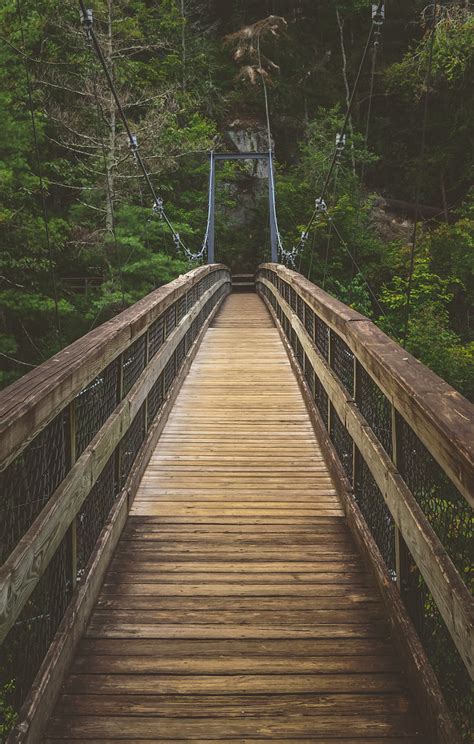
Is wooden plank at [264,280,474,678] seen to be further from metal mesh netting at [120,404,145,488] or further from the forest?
the forest

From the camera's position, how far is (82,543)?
227 centimetres

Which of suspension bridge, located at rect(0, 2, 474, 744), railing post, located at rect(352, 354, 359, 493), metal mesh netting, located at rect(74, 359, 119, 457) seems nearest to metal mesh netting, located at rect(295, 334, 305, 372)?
suspension bridge, located at rect(0, 2, 474, 744)

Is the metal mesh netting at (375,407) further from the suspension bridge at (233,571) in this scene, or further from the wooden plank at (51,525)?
the wooden plank at (51,525)

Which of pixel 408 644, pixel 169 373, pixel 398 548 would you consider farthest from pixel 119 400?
pixel 169 373

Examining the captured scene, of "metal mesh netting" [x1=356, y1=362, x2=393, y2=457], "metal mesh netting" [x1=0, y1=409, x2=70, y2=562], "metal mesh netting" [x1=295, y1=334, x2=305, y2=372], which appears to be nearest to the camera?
"metal mesh netting" [x1=0, y1=409, x2=70, y2=562]

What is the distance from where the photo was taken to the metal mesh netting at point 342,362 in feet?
10.8

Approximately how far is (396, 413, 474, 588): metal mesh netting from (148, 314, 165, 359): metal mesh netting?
2.37m

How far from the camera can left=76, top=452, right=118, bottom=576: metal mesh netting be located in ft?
7.36

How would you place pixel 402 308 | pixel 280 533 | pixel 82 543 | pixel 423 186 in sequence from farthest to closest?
pixel 423 186 < pixel 402 308 < pixel 280 533 < pixel 82 543

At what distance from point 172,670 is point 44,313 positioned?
1450 centimetres

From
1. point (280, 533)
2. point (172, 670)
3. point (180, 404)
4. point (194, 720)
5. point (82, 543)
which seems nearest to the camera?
point (194, 720)

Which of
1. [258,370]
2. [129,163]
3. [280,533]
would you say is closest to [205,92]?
[129,163]

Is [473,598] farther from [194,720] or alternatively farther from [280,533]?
[280,533]

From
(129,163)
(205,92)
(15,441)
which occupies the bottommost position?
(15,441)
